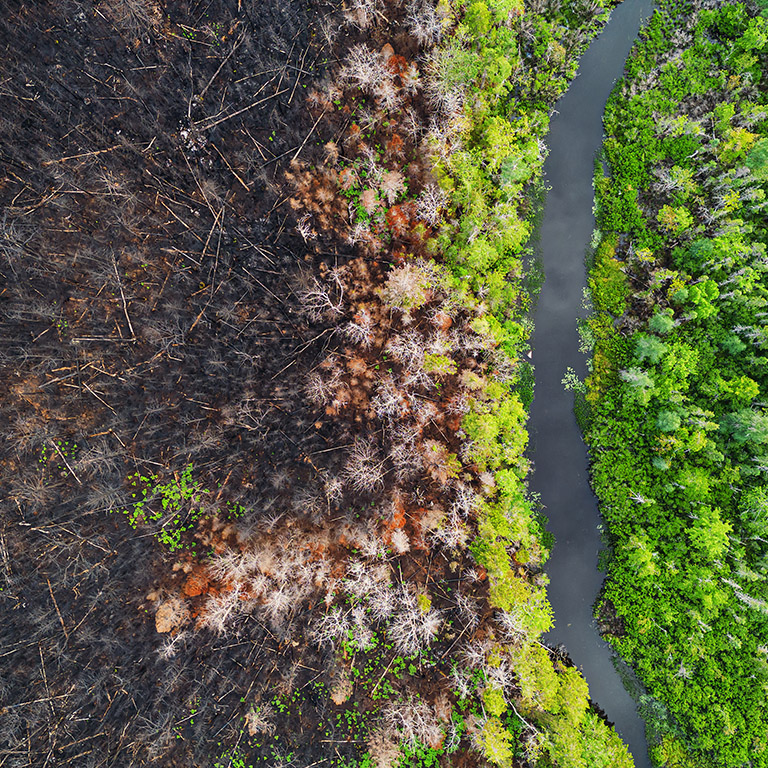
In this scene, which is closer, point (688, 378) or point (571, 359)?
point (688, 378)

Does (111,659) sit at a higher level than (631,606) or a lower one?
lower

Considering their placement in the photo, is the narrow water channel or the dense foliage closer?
the dense foliage

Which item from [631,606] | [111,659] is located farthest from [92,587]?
[631,606]

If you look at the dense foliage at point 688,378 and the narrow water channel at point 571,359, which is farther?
the narrow water channel at point 571,359

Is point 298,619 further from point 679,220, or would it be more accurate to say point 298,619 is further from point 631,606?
point 679,220
